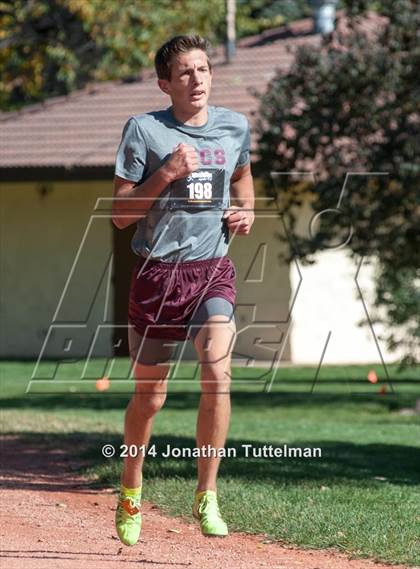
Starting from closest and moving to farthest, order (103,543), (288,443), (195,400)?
(103,543) → (288,443) → (195,400)

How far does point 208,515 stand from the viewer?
6148 mm

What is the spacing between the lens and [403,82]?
14312mm

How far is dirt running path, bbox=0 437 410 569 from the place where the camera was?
6.18 metres

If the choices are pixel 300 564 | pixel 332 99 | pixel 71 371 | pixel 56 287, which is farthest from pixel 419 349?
pixel 300 564

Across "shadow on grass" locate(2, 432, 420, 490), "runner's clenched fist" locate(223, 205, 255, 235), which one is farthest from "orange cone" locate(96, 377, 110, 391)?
"runner's clenched fist" locate(223, 205, 255, 235)

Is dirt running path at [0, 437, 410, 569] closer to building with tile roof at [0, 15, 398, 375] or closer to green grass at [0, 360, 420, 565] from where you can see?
green grass at [0, 360, 420, 565]

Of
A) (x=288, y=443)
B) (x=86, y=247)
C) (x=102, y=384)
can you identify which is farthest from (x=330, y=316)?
(x=288, y=443)

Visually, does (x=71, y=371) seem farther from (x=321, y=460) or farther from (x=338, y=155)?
(x=321, y=460)

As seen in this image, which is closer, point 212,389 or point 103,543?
point 212,389

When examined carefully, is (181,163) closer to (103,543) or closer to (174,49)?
(174,49)

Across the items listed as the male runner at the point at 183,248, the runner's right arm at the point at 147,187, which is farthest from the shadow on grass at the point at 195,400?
the runner's right arm at the point at 147,187

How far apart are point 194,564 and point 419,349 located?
452 inches

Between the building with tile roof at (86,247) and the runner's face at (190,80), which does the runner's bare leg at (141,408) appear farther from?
the building with tile roof at (86,247)

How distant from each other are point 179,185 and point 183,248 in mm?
306
